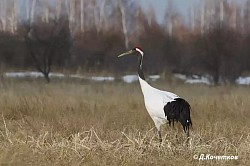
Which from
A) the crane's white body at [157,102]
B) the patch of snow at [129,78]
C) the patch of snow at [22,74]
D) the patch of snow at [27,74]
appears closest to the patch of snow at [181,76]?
the patch of snow at [129,78]

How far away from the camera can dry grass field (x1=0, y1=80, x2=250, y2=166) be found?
17.4 feet

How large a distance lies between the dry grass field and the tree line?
8.72m

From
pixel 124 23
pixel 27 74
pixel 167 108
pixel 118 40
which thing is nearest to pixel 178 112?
pixel 167 108

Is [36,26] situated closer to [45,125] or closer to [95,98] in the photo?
[95,98]

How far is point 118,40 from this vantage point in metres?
26.0

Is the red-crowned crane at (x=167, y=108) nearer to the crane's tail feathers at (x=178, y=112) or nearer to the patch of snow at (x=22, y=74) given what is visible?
the crane's tail feathers at (x=178, y=112)

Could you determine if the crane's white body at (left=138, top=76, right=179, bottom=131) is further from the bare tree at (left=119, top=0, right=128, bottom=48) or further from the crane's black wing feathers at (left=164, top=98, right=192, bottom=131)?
the bare tree at (left=119, top=0, right=128, bottom=48)

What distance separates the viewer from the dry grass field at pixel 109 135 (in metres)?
5.30

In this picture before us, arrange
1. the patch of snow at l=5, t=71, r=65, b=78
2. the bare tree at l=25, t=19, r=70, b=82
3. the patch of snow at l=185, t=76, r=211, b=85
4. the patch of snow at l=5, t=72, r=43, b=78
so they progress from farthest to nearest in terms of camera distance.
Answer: the bare tree at l=25, t=19, r=70, b=82
the patch of snow at l=185, t=76, r=211, b=85
the patch of snow at l=5, t=71, r=65, b=78
the patch of snow at l=5, t=72, r=43, b=78

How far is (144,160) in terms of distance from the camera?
17.3 feet

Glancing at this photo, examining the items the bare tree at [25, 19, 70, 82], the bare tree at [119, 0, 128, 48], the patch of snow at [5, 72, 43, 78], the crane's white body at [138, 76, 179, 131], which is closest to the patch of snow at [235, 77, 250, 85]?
the bare tree at [25, 19, 70, 82]

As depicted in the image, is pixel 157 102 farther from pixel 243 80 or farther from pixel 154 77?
pixel 243 80

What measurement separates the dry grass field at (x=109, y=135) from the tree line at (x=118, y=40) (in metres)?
8.72

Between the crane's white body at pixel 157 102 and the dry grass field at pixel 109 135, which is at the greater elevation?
the crane's white body at pixel 157 102
